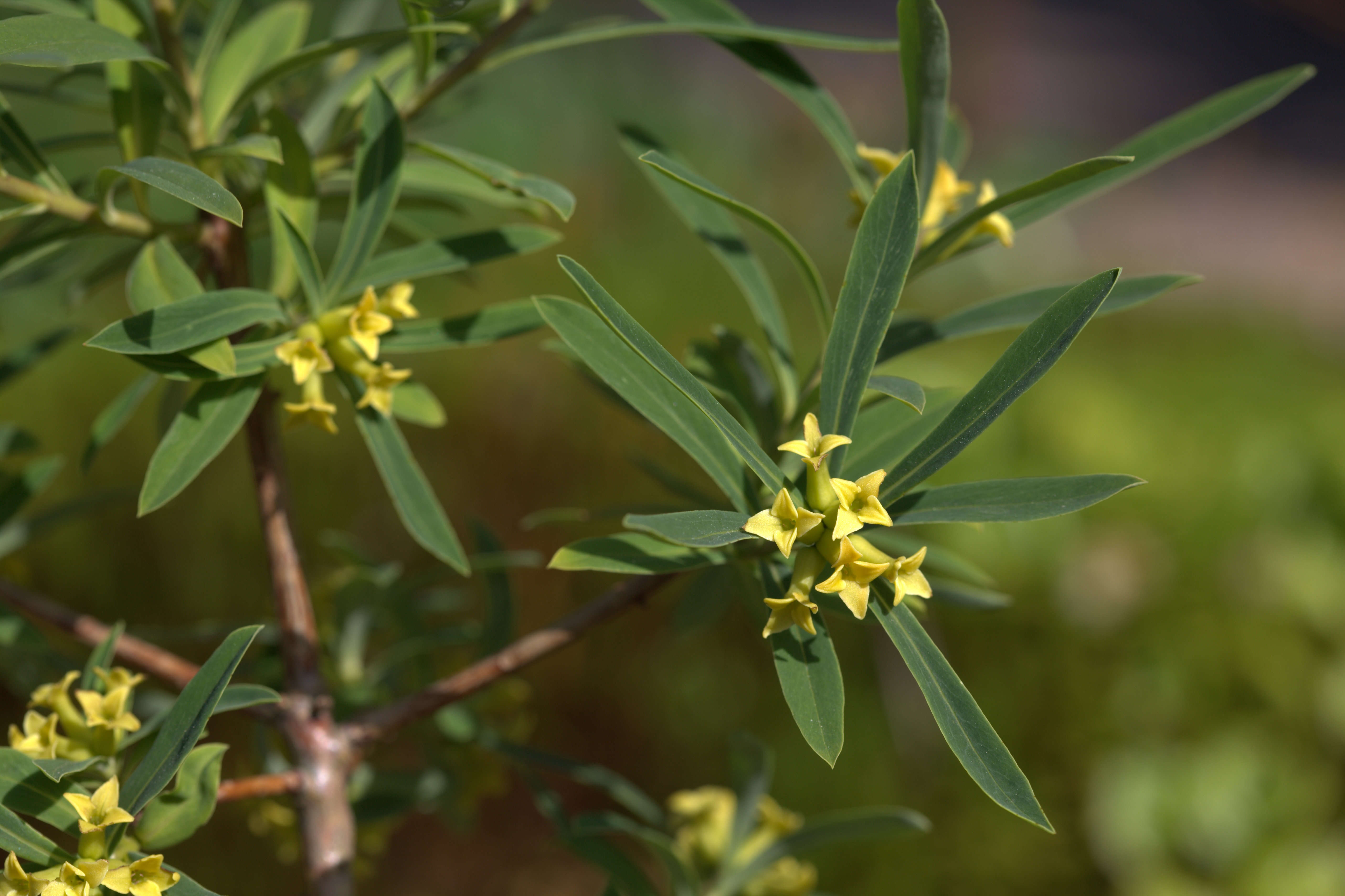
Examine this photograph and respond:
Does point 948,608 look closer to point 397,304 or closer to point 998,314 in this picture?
point 998,314

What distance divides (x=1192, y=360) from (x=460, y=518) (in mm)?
1604

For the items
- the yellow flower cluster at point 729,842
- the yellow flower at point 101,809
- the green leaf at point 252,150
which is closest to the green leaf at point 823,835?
the yellow flower cluster at point 729,842

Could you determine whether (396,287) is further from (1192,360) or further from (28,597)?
(1192,360)

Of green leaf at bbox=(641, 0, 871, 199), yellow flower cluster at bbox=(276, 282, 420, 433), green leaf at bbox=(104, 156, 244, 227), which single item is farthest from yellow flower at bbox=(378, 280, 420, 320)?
green leaf at bbox=(641, 0, 871, 199)

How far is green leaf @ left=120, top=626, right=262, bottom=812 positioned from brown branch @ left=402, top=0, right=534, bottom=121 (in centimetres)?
34

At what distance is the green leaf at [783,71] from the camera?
57 centimetres

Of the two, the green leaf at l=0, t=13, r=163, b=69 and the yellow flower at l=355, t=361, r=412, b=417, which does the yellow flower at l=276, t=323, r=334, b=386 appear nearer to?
the yellow flower at l=355, t=361, r=412, b=417

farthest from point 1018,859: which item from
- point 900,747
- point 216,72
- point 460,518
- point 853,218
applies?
point 216,72

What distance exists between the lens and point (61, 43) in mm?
424

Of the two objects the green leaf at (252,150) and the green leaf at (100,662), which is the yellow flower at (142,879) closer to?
the green leaf at (100,662)

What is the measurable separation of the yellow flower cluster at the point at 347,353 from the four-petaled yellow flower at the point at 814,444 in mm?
220

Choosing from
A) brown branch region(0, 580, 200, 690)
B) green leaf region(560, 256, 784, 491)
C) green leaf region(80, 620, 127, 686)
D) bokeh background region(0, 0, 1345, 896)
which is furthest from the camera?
bokeh background region(0, 0, 1345, 896)

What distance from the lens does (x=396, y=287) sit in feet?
1.72

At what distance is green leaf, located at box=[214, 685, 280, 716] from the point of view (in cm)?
42
